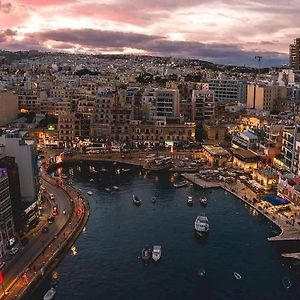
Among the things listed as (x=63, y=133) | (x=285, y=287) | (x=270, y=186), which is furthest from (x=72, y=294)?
(x=63, y=133)

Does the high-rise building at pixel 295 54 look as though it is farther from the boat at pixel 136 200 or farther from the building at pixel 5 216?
the building at pixel 5 216

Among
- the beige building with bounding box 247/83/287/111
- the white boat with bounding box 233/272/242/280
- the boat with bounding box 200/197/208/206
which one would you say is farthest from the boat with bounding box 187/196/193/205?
the beige building with bounding box 247/83/287/111

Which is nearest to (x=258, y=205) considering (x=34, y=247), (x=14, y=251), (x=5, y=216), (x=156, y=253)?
(x=156, y=253)

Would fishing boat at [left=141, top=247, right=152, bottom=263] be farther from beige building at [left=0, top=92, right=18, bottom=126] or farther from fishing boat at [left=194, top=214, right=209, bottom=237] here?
beige building at [left=0, top=92, right=18, bottom=126]

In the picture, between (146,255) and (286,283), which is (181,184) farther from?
(286,283)

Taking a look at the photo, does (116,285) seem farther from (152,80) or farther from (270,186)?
(152,80)
